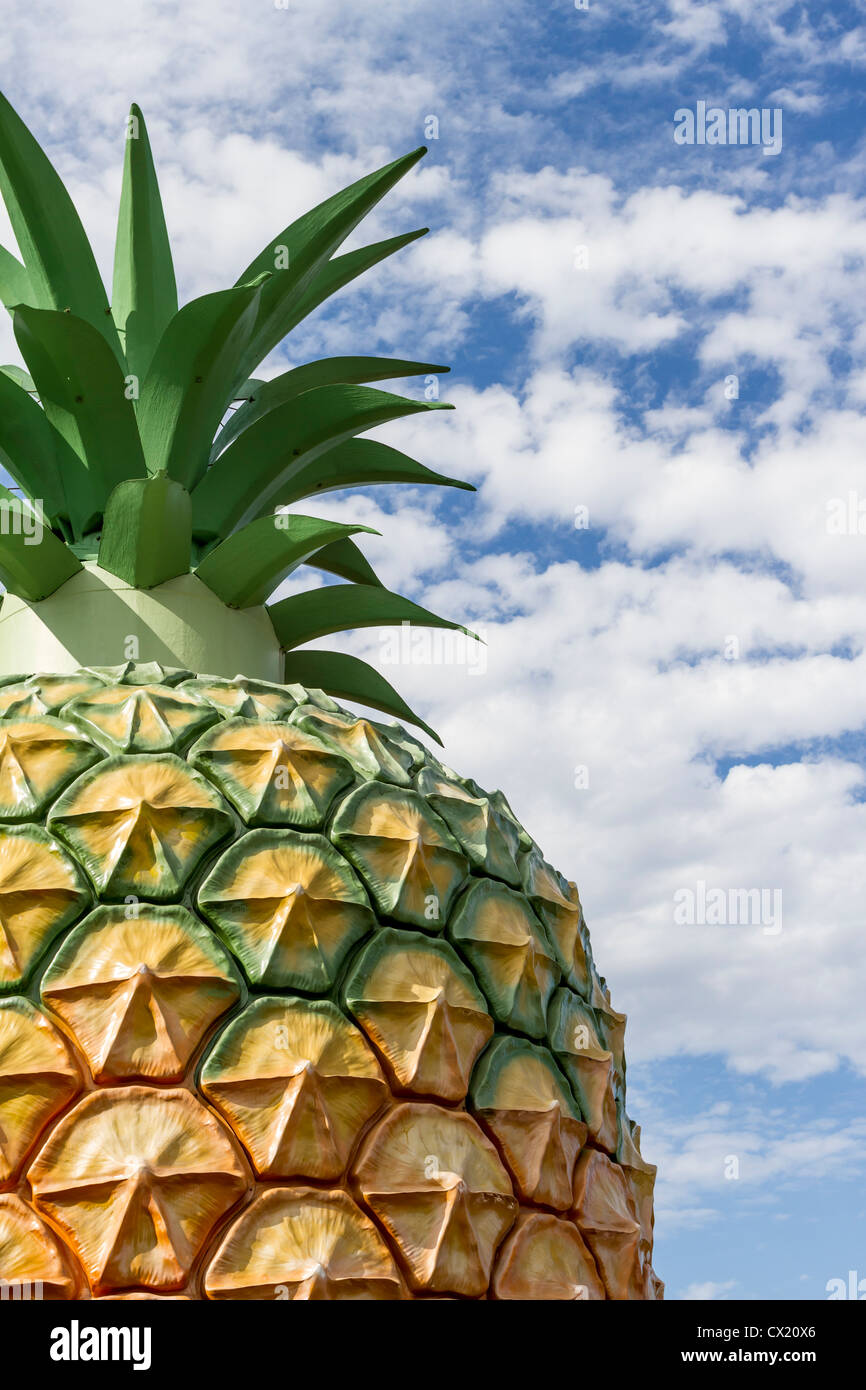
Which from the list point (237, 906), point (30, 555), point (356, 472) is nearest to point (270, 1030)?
point (237, 906)

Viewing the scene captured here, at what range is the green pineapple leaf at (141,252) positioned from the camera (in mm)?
4562

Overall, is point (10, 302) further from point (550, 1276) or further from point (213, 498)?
point (550, 1276)

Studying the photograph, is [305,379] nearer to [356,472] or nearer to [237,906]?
[356,472]

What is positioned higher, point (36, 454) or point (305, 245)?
point (305, 245)

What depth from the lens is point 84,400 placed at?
3.98m

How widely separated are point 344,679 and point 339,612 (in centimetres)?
32

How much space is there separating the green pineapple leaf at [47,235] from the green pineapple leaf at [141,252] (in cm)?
15

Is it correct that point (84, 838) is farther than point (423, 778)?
No

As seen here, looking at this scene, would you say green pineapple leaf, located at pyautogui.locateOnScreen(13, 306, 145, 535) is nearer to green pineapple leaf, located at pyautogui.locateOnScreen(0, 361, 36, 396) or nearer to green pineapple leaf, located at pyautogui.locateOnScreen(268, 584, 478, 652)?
green pineapple leaf, located at pyautogui.locateOnScreen(0, 361, 36, 396)

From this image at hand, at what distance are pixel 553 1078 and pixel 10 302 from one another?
3.36 m

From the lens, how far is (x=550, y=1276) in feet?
9.95

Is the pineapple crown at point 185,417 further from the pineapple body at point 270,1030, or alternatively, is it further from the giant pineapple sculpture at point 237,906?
the pineapple body at point 270,1030

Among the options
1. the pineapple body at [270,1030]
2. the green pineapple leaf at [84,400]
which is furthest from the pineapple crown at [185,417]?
the pineapple body at [270,1030]
